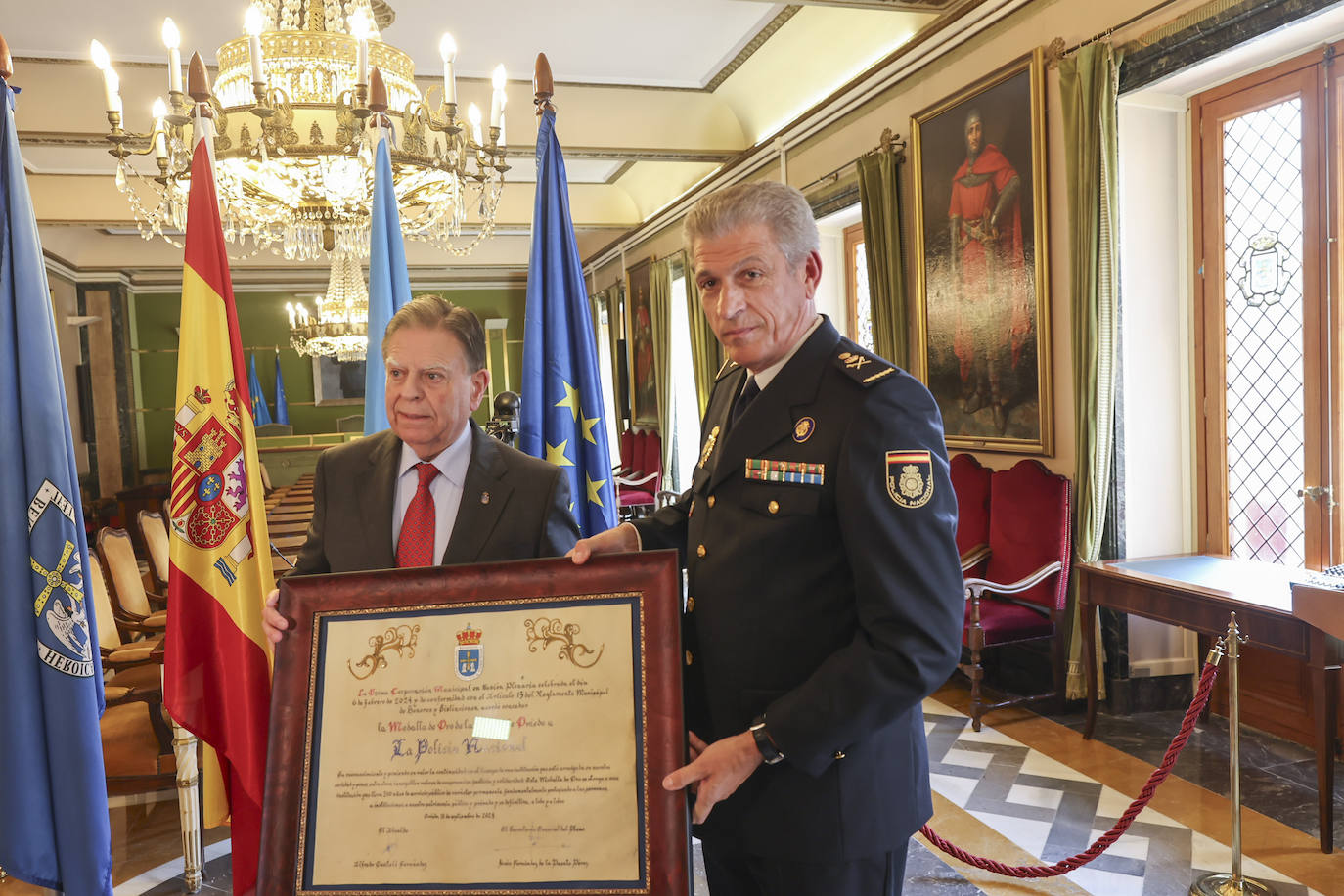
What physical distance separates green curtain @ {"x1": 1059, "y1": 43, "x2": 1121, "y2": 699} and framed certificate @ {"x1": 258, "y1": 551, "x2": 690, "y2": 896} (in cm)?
351

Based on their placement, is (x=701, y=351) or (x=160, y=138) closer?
(x=160, y=138)

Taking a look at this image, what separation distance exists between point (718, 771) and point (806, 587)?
31cm

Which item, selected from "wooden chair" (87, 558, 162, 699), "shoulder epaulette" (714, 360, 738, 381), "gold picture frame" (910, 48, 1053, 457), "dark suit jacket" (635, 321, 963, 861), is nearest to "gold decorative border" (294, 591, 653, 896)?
"dark suit jacket" (635, 321, 963, 861)

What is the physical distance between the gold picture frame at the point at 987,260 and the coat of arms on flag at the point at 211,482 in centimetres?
378

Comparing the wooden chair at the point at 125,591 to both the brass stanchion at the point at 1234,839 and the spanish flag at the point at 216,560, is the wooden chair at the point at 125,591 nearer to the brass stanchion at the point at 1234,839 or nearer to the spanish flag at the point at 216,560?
the spanish flag at the point at 216,560

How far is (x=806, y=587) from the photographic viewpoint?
4.66ft

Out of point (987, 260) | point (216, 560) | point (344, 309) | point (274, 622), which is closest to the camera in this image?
point (274, 622)

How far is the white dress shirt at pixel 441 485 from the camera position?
6.05 ft

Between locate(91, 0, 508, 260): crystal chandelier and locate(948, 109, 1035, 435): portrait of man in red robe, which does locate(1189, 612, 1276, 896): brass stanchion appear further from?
locate(91, 0, 508, 260): crystal chandelier

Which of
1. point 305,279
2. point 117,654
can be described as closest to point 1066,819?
point 117,654

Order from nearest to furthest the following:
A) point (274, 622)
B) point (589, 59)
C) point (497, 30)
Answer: point (274, 622)
point (497, 30)
point (589, 59)

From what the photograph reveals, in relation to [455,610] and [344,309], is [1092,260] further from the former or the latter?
[344,309]

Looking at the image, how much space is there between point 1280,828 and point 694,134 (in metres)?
6.74

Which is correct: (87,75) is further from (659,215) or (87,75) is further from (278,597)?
(278,597)
